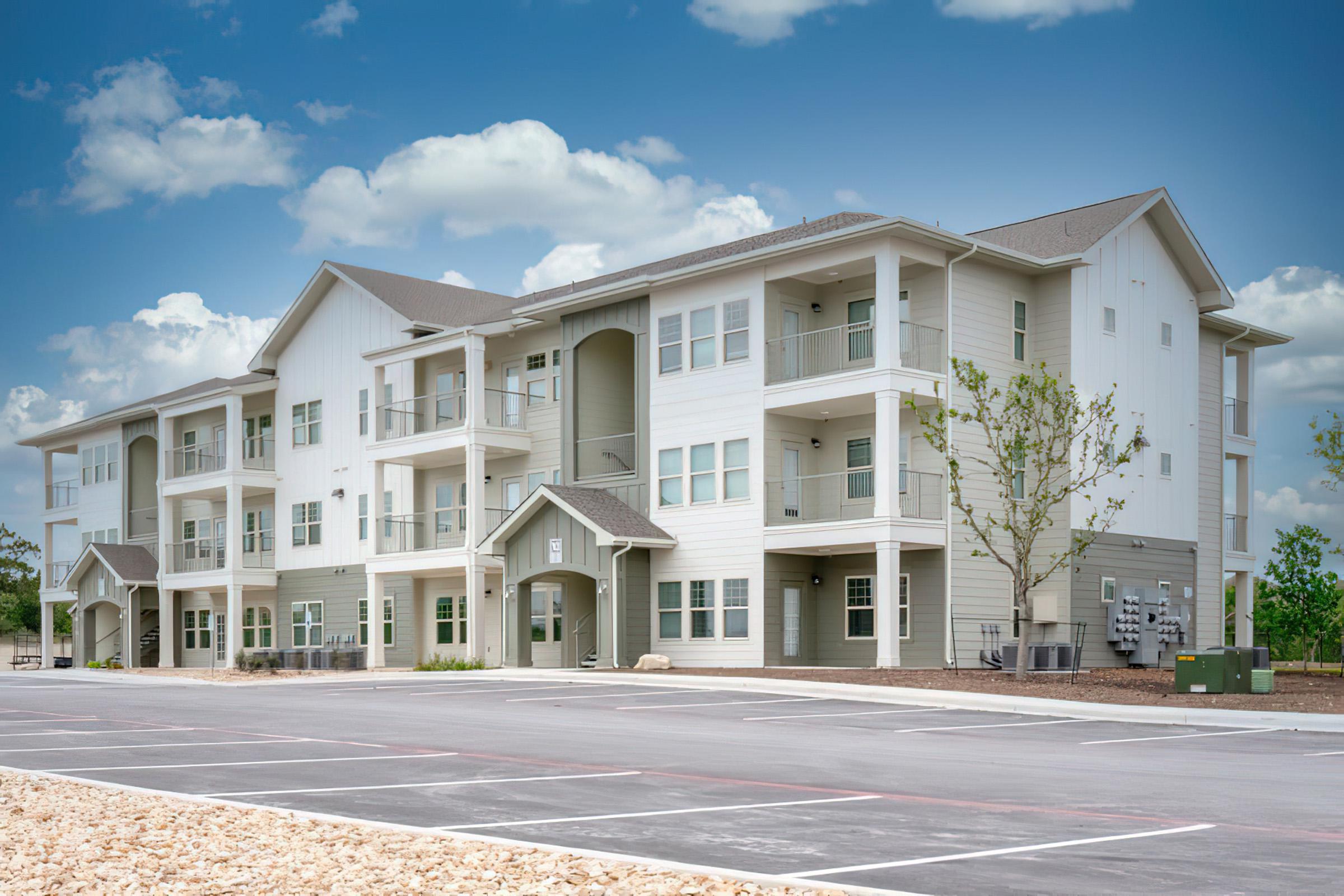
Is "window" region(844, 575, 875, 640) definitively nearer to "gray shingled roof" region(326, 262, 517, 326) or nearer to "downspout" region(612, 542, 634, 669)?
"downspout" region(612, 542, 634, 669)

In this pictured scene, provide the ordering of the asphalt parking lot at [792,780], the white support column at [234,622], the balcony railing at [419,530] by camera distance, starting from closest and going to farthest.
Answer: the asphalt parking lot at [792,780] → the balcony railing at [419,530] → the white support column at [234,622]

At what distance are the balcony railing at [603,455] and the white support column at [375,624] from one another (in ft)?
26.7

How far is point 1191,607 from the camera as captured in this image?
36.2 meters

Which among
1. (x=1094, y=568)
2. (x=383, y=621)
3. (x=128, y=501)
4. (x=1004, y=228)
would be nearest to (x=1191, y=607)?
(x=1094, y=568)

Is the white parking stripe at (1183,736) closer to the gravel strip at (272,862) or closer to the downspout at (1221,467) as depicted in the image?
the gravel strip at (272,862)

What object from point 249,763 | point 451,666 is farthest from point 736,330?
point 249,763

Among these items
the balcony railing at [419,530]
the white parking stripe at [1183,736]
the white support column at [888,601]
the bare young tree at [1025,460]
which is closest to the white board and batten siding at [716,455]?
the white support column at [888,601]

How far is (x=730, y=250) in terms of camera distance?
116 feet

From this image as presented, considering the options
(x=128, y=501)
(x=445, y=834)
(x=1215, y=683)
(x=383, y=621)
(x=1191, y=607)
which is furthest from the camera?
(x=128, y=501)

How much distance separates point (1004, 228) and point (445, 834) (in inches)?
1216

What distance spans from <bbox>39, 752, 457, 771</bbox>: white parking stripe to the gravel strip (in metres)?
3.46

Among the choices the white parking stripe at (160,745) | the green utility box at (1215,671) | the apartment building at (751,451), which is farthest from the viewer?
the apartment building at (751,451)

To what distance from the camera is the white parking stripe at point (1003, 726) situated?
59.9 feet

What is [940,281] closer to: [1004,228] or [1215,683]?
[1004,228]
